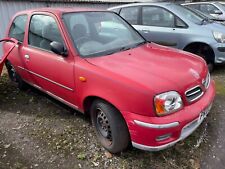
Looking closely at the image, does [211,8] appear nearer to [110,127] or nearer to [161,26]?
[161,26]

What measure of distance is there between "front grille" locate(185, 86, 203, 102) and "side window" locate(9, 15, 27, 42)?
10.4 ft

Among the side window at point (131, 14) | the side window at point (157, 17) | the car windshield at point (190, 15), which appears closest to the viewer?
the car windshield at point (190, 15)

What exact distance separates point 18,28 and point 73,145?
105 inches

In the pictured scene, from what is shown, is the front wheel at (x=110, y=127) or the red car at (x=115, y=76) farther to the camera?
the front wheel at (x=110, y=127)

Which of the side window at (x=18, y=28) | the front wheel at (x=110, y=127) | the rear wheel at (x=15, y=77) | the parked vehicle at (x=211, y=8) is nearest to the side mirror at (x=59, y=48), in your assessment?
the front wheel at (x=110, y=127)

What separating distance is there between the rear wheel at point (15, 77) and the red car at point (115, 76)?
0.66 m

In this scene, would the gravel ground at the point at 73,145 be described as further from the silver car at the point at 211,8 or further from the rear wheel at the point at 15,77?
the silver car at the point at 211,8

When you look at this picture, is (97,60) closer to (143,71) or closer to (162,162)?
(143,71)

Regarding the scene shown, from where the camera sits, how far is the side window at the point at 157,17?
6468mm

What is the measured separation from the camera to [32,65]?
441cm

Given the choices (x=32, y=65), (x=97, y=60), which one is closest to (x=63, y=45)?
(x=97, y=60)

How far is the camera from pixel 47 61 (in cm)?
396

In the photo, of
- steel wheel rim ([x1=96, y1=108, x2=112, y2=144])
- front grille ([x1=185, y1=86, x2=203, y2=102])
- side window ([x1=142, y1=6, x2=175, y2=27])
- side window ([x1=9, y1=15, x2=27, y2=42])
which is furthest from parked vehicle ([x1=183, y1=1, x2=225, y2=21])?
steel wheel rim ([x1=96, y1=108, x2=112, y2=144])

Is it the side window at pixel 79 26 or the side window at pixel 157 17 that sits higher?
the side window at pixel 79 26
